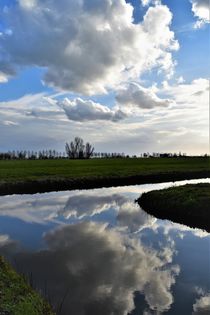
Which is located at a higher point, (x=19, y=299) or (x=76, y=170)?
(x=76, y=170)

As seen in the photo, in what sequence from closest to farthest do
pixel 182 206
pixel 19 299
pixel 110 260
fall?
1. pixel 19 299
2. pixel 110 260
3. pixel 182 206

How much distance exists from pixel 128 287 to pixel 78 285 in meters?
1.99

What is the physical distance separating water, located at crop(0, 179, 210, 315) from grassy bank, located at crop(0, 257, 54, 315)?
0.82m

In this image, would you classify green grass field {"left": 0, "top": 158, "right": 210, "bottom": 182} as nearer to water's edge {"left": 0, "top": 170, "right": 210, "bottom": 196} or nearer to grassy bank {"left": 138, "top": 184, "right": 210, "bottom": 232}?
water's edge {"left": 0, "top": 170, "right": 210, "bottom": 196}

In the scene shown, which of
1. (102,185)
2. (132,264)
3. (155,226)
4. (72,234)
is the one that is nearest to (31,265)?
(132,264)

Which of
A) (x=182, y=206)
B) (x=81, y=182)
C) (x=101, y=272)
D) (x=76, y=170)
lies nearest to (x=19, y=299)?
(x=101, y=272)

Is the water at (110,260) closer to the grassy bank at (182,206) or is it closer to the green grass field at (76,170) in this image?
the grassy bank at (182,206)

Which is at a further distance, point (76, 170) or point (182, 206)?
point (76, 170)

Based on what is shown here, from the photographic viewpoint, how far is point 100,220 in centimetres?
2997

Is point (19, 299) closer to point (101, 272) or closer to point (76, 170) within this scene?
point (101, 272)

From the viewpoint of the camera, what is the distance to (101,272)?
54.6 ft

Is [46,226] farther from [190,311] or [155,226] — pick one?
[190,311]

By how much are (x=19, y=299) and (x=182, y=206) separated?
20.6 metres

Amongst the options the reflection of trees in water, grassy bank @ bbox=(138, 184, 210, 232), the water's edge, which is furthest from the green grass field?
the reflection of trees in water
